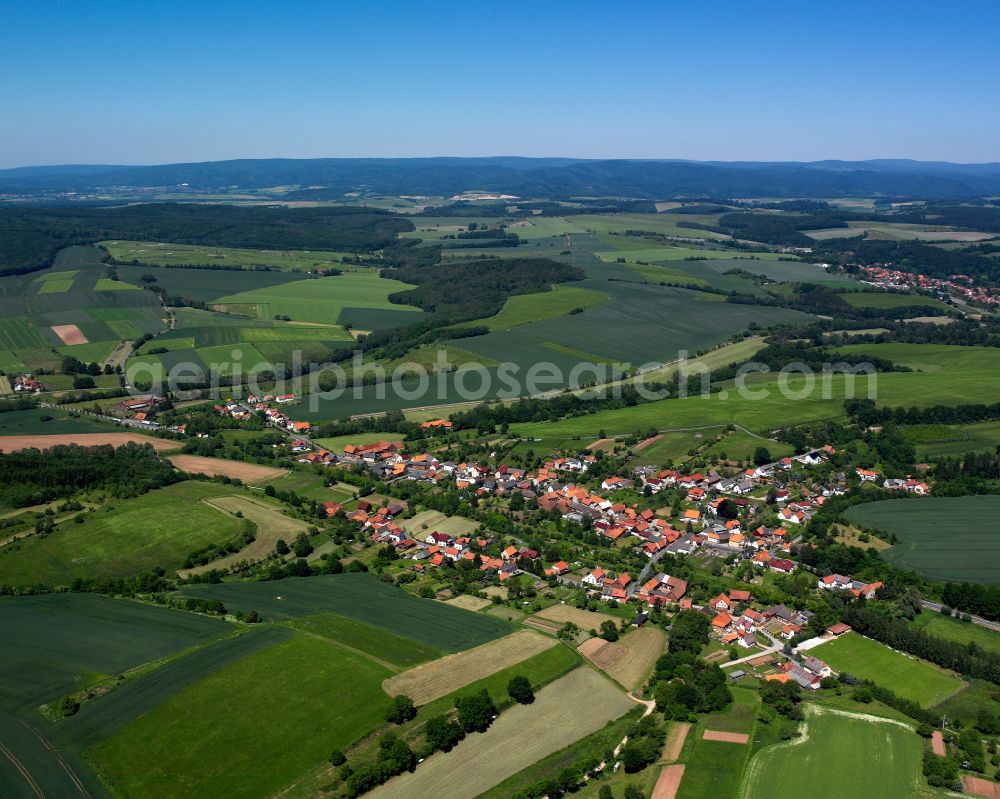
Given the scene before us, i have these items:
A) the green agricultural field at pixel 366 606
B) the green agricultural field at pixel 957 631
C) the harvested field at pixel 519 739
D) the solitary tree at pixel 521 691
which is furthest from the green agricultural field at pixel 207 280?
the green agricultural field at pixel 957 631

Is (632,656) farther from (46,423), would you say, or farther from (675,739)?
(46,423)

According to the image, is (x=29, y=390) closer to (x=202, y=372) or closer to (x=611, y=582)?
(x=202, y=372)

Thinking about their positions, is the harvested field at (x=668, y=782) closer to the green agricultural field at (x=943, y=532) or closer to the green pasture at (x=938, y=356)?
the green agricultural field at (x=943, y=532)

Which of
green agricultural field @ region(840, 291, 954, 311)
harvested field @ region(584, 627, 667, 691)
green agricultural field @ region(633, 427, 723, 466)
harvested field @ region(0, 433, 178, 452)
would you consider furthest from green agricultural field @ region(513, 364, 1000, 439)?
green agricultural field @ region(840, 291, 954, 311)

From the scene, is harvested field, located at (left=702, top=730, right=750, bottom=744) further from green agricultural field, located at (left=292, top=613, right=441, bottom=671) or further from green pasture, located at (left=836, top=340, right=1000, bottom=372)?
green pasture, located at (left=836, top=340, right=1000, bottom=372)

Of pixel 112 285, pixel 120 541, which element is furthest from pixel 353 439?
pixel 112 285

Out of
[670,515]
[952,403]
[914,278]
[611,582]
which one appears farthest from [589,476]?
[914,278]
